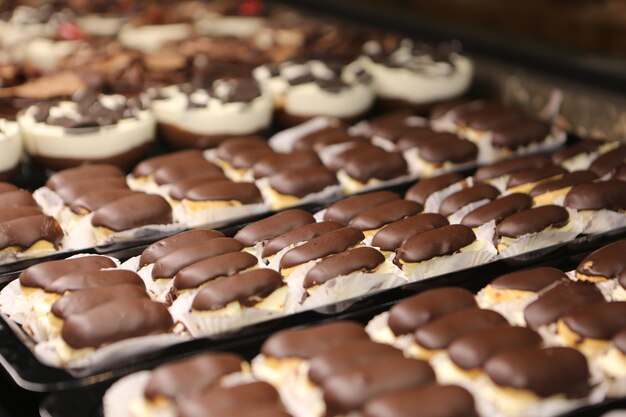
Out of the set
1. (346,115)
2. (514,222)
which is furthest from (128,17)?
(514,222)

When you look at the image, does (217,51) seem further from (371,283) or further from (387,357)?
(387,357)

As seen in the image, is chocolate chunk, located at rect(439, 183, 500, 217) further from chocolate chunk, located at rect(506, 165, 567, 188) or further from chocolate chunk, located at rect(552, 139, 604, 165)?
chocolate chunk, located at rect(552, 139, 604, 165)

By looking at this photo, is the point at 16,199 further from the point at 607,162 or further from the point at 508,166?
the point at 607,162

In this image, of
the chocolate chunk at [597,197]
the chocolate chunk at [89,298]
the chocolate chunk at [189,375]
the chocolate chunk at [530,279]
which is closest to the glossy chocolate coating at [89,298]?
the chocolate chunk at [89,298]

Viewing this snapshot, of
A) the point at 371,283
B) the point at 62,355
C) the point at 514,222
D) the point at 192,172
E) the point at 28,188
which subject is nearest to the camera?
the point at 62,355

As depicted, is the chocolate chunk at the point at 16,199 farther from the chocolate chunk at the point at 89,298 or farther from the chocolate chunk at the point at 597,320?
the chocolate chunk at the point at 597,320
